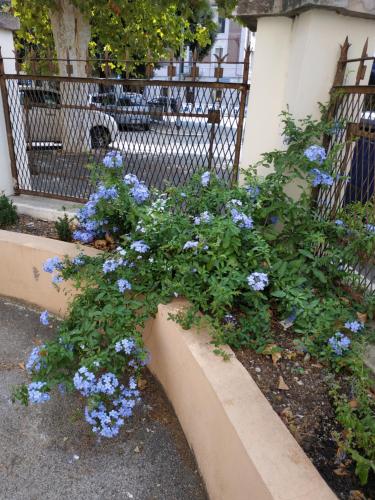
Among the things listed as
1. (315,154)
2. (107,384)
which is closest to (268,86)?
(315,154)

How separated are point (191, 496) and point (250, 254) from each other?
4.39 ft

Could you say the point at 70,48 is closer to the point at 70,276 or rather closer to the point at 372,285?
the point at 70,276

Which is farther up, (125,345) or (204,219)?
(204,219)

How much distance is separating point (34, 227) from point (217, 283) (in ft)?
8.76

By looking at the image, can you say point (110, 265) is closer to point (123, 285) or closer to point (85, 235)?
point (123, 285)

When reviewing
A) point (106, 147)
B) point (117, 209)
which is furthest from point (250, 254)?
point (106, 147)

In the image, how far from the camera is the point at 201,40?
12820mm

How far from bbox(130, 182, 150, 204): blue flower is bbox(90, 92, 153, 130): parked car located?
1091 mm

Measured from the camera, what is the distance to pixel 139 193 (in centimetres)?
309

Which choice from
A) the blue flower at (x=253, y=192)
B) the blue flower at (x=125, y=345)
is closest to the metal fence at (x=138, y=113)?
the blue flower at (x=253, y=192)

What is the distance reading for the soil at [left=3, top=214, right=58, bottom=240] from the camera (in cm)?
418

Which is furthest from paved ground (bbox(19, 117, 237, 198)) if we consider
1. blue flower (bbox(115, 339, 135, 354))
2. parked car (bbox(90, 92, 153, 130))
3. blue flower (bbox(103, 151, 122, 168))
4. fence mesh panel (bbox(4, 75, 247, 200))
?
blue flower (bbox(115, 339, 135, 354))

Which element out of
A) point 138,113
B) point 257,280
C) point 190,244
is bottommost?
point 257,280

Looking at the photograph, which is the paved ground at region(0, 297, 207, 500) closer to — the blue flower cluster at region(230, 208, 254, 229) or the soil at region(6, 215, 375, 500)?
the soil at region(6, 215, 375, 500)
